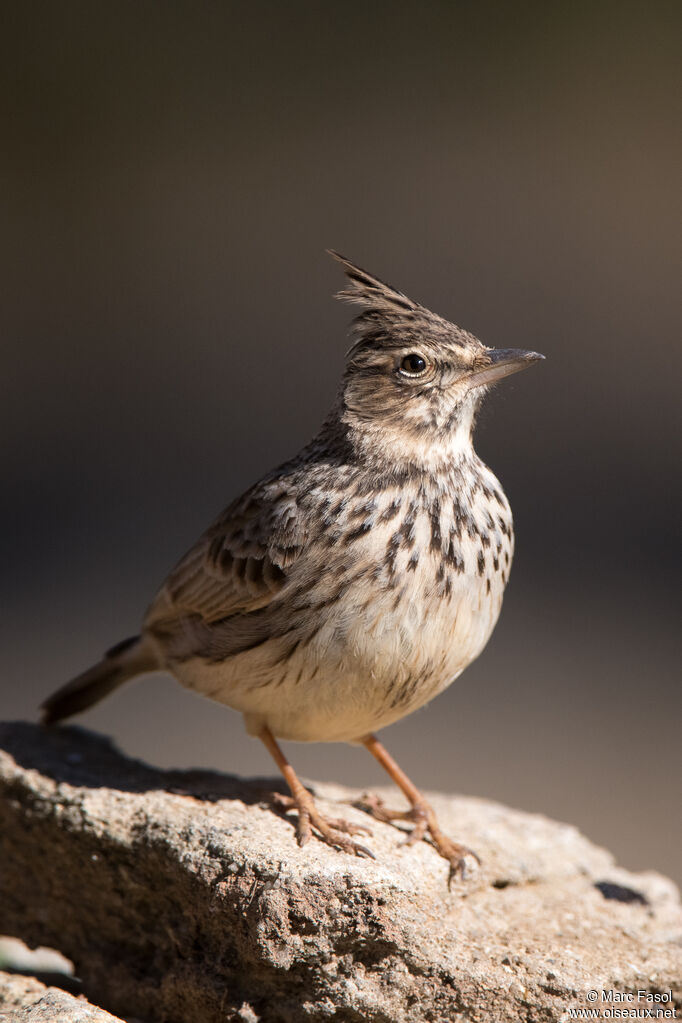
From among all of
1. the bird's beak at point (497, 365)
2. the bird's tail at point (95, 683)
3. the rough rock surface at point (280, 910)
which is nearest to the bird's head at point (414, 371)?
the bird's beak at point (497, 365)

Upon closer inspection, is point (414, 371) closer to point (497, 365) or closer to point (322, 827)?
point (497, 365)

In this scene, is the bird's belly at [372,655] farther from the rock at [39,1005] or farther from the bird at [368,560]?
the rock at [39,1005]

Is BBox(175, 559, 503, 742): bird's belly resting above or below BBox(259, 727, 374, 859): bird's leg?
above

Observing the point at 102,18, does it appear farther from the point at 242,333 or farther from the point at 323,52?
the point at 242,333

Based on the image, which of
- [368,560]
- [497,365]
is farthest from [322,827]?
[497,365]

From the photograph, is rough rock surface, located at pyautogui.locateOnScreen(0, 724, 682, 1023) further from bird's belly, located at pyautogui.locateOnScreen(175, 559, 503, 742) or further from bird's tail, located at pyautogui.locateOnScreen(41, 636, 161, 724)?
bird's belly, located at pyautogui.locateOnScreen(175, 559, 503, 742)

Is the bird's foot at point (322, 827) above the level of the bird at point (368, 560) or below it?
below

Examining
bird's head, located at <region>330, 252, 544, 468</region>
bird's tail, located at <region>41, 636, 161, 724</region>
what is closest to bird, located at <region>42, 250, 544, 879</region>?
bird's head, located at <region>330, 252, 544, 468</region>
